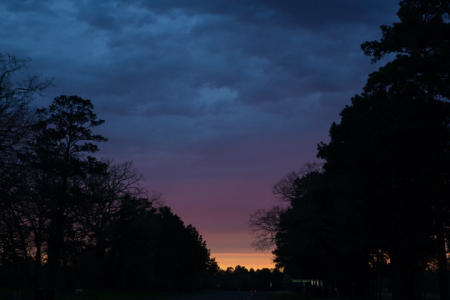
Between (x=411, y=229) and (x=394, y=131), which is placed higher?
(x=394, y=131)

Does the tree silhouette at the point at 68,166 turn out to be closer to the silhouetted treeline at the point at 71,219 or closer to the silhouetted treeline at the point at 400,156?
the silhouetted treeline at the point at 71,219

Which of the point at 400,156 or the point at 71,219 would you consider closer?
the point at 400,156

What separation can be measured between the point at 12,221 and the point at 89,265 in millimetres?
51152

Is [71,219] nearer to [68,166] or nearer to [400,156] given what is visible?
[68,166]

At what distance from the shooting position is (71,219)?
4166 cm

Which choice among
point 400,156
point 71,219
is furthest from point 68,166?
point 400,156

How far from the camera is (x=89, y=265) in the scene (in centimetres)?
6869

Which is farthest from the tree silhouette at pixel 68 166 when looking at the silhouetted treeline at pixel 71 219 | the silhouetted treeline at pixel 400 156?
the silhouetted treeline at pixel 400 156

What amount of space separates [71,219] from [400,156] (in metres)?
29.4

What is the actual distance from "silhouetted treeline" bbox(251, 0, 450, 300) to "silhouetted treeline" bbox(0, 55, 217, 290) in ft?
46.1

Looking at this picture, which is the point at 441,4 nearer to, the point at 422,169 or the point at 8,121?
the point at 422,169

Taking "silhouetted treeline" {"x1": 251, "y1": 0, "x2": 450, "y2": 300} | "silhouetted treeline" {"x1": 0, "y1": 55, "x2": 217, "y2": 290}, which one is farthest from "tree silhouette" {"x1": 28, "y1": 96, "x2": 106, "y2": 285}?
"silhouetted treeline" {"x1": 251, "y1": 0, "x2": 450, "y2": 300}

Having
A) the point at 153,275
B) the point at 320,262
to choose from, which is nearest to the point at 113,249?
the point at 153,275

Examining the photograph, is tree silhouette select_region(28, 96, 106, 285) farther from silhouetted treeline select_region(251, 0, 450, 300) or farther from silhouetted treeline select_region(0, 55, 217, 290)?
silhouetted treeline select_region(251, 0, 450, 300)
